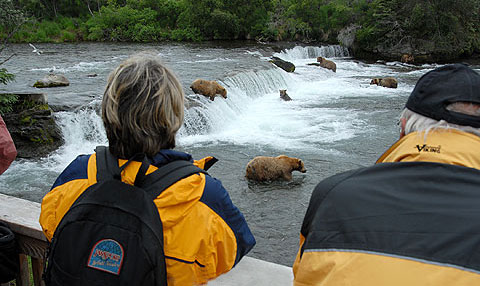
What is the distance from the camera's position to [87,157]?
1803 mm

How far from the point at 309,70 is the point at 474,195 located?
20.0m

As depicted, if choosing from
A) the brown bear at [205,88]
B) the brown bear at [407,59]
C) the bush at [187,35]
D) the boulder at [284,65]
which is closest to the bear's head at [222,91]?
the brown bear at [205,88]

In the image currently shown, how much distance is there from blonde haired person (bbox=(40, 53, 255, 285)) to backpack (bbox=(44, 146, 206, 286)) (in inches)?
1.9

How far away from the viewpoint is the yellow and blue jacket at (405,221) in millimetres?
1062

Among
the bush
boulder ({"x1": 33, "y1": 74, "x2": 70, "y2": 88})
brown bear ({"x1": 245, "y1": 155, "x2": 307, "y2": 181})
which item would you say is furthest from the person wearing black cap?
the bush

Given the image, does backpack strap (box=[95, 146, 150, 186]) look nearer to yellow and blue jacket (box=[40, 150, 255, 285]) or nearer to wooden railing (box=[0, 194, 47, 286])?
yellow and blue jacket (box=[40, 150, 255, 285])

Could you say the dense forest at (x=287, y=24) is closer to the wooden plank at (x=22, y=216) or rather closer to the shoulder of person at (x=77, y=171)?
the wooden plank at (x=22, y=216)

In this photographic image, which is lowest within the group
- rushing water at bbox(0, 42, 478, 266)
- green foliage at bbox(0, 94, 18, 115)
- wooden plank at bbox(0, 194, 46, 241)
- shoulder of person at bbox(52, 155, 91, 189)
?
rushing water at bbox(0, 42, 478, 266)

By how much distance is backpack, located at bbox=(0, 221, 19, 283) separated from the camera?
88.8 inches

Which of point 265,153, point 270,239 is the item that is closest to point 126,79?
point 270,239

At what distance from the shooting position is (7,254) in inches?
89.9

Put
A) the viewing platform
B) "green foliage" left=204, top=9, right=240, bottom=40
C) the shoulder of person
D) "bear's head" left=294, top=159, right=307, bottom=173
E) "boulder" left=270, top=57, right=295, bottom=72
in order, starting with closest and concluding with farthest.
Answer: the shoulder of person < the viewing platform < "bear's head" left=294, top=159, right=307, bottom=173 < "boulder" left=270, top=57, right=295, bottom=72 < "green foliage" left=204, top=9, right=240, bottom=40

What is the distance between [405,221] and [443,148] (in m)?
0.27

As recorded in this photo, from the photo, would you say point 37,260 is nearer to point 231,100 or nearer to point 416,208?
point 416,208
